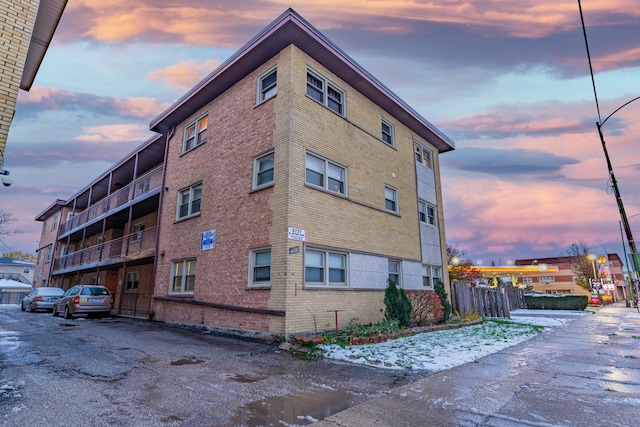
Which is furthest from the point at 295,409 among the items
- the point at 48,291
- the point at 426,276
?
the point at 48,291

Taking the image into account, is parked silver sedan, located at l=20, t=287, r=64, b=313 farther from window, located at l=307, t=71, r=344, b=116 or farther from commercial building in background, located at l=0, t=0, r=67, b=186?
window, located at l=307, t=71, r=344, b=116

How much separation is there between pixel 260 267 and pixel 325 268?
2090mm

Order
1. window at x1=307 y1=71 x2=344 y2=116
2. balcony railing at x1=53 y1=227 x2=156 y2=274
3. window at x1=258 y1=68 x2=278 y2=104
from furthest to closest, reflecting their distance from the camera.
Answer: balcony railing at x1=53 y1=227 x2=156 y2=274, window at x1=307 y1=71 x2=344 y2=116, window at x1=258 y1=68 x2=278 y2=104

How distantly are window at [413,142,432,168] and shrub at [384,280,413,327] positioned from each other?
29.7 ft

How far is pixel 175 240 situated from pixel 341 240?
25.8ft

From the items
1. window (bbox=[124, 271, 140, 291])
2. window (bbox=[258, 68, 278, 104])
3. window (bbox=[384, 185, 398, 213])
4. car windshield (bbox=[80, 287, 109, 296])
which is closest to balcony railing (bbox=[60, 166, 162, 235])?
window (bbox=[124, 271, 140, 291])

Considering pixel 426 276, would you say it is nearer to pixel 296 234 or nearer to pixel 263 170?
pixel 296 234

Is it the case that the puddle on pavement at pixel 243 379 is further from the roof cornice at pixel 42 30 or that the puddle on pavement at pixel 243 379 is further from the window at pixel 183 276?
the roof cornice at pixel 42 30

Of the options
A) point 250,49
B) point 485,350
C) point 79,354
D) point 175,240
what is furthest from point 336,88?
point 79,354

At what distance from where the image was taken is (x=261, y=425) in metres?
3.93

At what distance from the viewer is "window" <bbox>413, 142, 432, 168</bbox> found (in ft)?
61.5

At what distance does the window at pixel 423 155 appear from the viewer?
61.5ft

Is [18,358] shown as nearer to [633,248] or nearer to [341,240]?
[341,240]

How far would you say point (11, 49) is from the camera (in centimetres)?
734
